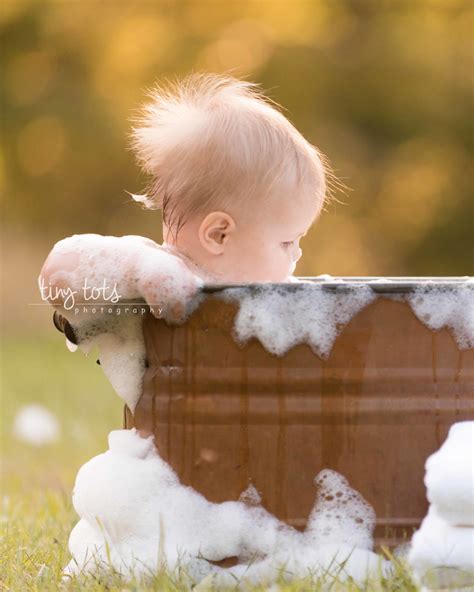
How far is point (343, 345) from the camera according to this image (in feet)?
5.64

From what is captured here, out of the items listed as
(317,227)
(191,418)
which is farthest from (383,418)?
(317,227)

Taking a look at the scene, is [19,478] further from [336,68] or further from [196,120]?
[336,68]

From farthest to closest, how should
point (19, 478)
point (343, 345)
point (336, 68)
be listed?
point (336, 68) → point (19, 478) → point (343, 345)

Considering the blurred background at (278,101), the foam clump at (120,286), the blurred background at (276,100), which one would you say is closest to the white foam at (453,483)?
the foam clump at (120,286)

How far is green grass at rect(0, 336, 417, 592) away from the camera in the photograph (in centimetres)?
172

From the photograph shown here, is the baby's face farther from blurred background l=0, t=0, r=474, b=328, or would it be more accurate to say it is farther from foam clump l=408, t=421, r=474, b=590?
blurred background l=0, t=0, r=474, b=328

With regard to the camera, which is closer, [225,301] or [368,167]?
[225,301]

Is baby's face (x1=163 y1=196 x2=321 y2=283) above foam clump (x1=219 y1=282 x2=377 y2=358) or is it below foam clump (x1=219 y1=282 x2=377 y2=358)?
above

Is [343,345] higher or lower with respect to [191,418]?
higher

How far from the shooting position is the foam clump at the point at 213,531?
172 centimetres

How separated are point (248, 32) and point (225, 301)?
11134 mm

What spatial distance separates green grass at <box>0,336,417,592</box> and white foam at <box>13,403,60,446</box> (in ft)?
0.15

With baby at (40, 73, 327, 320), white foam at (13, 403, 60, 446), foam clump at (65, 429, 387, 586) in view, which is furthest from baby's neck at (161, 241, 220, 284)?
white foam at (13, 403, 60, 446)

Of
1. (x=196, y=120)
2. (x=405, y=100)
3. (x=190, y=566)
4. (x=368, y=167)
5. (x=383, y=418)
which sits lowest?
(x=190, y=566)
